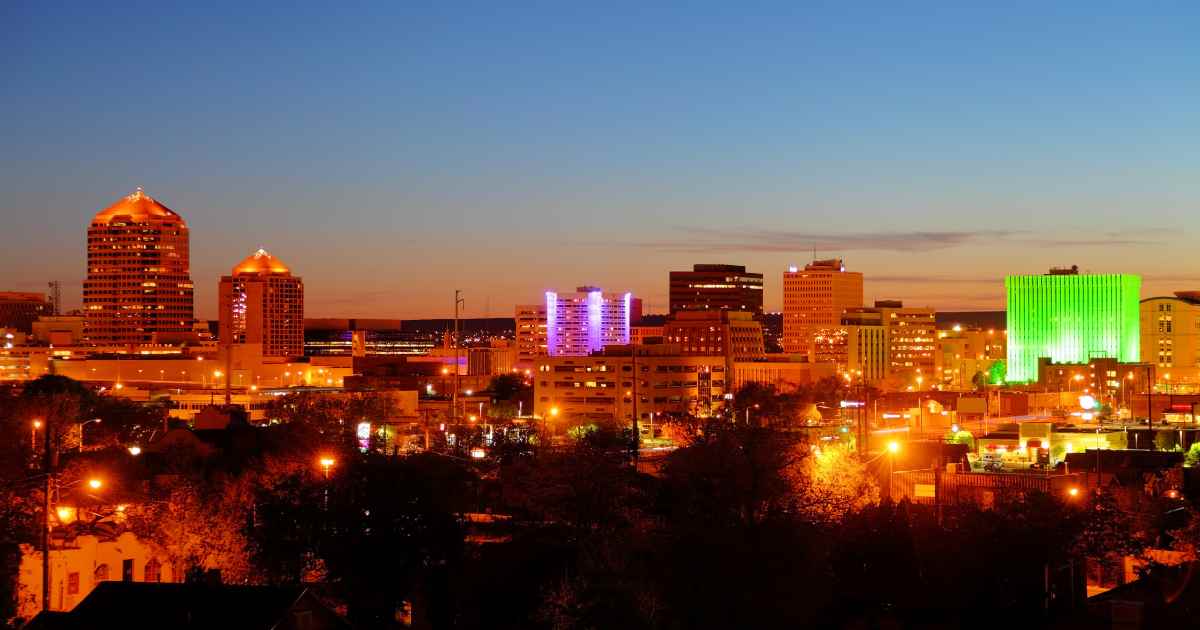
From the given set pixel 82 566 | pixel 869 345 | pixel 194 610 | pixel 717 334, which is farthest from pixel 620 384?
pixel 194 610

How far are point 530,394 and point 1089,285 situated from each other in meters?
49.3

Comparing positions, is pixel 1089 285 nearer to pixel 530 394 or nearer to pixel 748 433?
pixel 530 394

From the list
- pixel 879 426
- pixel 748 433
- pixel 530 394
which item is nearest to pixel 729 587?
pixel 748 433

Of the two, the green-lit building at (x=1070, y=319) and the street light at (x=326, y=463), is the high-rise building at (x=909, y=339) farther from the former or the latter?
the street light at (x=326, y=463)

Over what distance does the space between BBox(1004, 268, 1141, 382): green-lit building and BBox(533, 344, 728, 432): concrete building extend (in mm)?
35030

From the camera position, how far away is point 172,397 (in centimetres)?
11162

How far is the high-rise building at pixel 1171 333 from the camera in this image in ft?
459

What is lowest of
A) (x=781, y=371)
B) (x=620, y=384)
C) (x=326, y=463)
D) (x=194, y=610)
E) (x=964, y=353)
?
(x=194, y=610)

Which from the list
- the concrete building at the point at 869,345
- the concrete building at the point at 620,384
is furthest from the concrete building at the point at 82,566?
the concrete building at the point at 869,345

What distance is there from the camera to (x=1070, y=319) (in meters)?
136

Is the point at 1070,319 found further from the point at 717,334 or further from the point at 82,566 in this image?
the point at 82,566

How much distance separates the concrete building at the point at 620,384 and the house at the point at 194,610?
85.8 meters

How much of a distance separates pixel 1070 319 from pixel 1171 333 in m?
12.2

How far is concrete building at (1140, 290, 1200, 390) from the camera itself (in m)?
140
